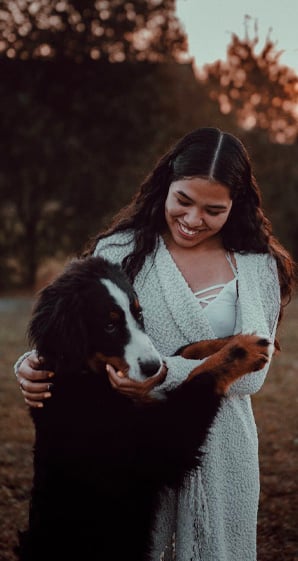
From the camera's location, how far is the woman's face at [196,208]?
2588 mm

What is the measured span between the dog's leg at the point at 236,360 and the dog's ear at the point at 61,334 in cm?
43

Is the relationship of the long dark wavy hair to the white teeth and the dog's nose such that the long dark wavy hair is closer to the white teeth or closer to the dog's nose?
the white teeth

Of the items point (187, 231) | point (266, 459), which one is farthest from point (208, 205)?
point (266, 459)

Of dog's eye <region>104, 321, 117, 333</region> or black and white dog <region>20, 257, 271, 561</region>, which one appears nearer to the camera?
black and white dog <region>20, 257, 271, 561</region>

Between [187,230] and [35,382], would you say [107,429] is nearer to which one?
[35,382]

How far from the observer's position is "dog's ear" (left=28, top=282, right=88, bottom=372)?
248cm

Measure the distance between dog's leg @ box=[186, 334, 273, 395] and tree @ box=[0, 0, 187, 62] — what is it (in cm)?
1282

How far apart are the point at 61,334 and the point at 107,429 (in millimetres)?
392

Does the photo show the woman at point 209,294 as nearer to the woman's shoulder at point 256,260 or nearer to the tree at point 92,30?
the woman's shoulder at point 256,260

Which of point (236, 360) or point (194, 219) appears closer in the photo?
point (236, 360)

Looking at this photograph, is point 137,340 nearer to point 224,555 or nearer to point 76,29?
point 224,555

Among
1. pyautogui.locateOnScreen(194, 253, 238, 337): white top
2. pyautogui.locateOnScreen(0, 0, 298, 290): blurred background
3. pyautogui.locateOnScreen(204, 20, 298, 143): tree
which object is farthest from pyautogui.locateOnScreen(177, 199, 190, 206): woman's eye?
pyautogui.locateOnScreen(0, 0, 298, 290): blurred background

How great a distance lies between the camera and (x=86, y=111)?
15609 mm

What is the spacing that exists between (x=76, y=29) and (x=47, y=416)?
1393cm
